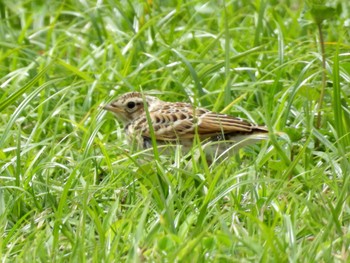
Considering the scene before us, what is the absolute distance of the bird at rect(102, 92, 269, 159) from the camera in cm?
768

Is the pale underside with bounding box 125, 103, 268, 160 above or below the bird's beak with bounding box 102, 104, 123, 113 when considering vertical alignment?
below

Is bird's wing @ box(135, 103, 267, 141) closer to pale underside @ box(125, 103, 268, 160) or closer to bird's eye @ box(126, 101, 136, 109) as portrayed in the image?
pale underside @ box(125, 103, 268, 160)

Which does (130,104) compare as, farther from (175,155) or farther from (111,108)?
(175,155)

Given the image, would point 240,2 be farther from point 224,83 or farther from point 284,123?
point 284,123

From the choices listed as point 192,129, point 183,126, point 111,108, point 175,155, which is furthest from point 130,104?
point 175,155

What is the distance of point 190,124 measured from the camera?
8.02 meters

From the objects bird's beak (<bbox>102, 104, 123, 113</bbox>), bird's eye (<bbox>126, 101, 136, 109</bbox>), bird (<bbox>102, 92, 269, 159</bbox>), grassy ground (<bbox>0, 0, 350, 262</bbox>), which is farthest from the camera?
bird's eye (<bbox>126, 101, 136, 109</bbox>)

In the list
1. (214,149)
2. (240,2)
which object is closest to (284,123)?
(214,149)

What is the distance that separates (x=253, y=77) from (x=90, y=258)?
3.14 meters

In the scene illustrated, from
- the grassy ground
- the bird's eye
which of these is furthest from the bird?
the grassy ground

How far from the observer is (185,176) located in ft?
22.7

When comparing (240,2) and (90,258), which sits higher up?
(90,258)

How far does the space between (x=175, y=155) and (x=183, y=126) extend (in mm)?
872

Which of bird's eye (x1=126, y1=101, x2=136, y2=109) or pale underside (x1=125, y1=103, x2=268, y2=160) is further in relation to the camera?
bird's eye (x1=126, y1=101, x2=136, y2=109)
